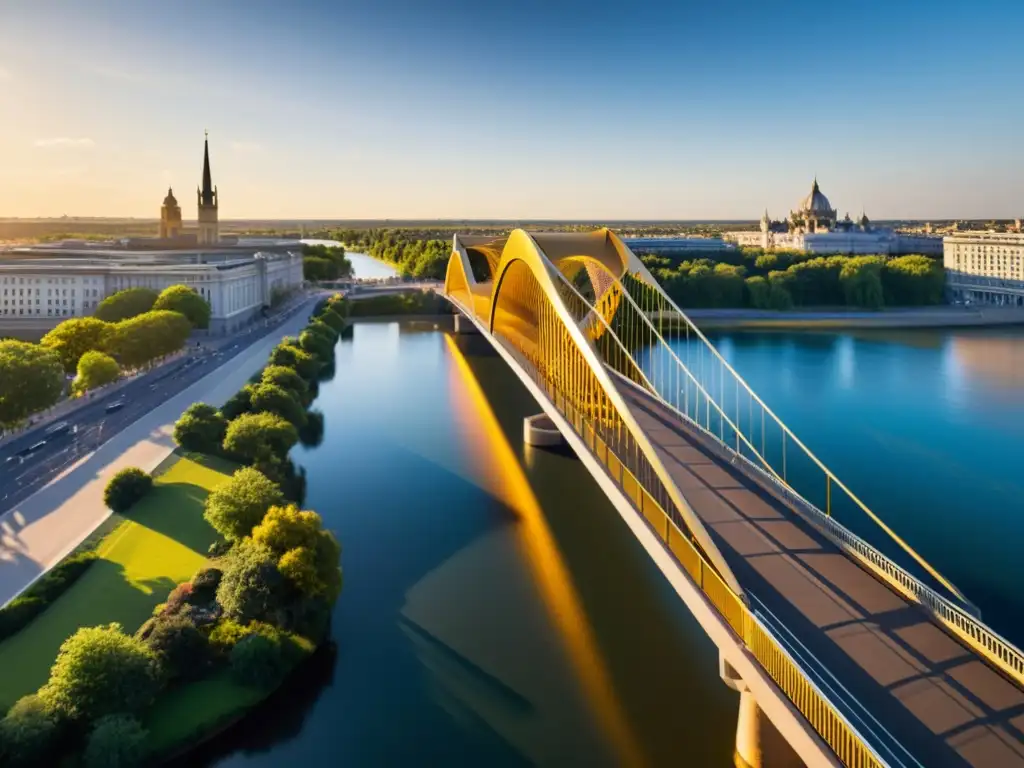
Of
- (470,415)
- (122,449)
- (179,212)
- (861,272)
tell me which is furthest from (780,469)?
(179,212)

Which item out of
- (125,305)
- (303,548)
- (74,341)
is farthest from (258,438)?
(125,305)

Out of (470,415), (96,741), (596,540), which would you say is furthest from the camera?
(470,415)

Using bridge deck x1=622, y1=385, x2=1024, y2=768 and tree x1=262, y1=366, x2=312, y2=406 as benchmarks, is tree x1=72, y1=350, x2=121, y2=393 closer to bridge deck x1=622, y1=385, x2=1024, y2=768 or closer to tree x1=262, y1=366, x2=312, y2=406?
tree x1=262, y1=366, x2=312, y2=406

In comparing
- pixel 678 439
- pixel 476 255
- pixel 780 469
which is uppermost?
pixel 476 255

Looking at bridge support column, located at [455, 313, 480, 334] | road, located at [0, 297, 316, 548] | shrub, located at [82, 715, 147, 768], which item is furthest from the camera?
bridge support column, located at [455, 313, 480, 334]

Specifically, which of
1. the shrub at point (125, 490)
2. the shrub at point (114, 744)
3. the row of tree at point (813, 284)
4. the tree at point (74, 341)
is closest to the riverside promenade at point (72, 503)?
the shrub at point (125, 490)

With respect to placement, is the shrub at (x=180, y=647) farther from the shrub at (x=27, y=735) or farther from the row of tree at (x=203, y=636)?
the shrub at (x=27, y=735)

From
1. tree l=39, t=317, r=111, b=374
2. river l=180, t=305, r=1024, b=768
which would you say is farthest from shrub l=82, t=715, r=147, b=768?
tree l=39, t=317, r=111, b=374

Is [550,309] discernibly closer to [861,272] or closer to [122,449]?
[122,449]
